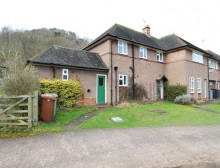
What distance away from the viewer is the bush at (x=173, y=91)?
59.7 feet

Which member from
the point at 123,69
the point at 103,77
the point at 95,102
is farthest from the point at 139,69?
the point at 95,102

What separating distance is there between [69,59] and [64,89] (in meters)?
3.45

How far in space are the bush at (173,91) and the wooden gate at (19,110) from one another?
15.4m

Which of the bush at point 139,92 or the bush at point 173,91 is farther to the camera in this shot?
the bush at point 173,91

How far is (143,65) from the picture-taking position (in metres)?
18.3

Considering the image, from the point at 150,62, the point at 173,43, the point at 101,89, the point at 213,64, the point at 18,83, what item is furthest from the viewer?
the point at 213,64

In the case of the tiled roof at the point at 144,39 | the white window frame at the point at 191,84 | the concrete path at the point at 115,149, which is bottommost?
the concrete path at the point at 115,149

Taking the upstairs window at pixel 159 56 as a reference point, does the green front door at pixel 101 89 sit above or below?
below

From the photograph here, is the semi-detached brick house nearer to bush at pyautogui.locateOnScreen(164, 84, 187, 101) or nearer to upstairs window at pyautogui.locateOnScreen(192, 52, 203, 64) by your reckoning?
upstairs window at pyautogui.locateOnScreen(192, 52, 203, 64)

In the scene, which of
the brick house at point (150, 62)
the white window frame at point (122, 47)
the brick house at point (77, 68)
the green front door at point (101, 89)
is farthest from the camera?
the white window frame at point (122, 47)

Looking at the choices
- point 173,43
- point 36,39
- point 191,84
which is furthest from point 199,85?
point 36,39

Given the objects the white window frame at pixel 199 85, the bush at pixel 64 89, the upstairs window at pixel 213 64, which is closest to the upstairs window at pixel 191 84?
the white window frame at pixel 199 85

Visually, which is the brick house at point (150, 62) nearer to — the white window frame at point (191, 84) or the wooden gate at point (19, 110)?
the white window frame at point (191, 84)

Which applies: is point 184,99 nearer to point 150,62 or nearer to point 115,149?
point 150,62
